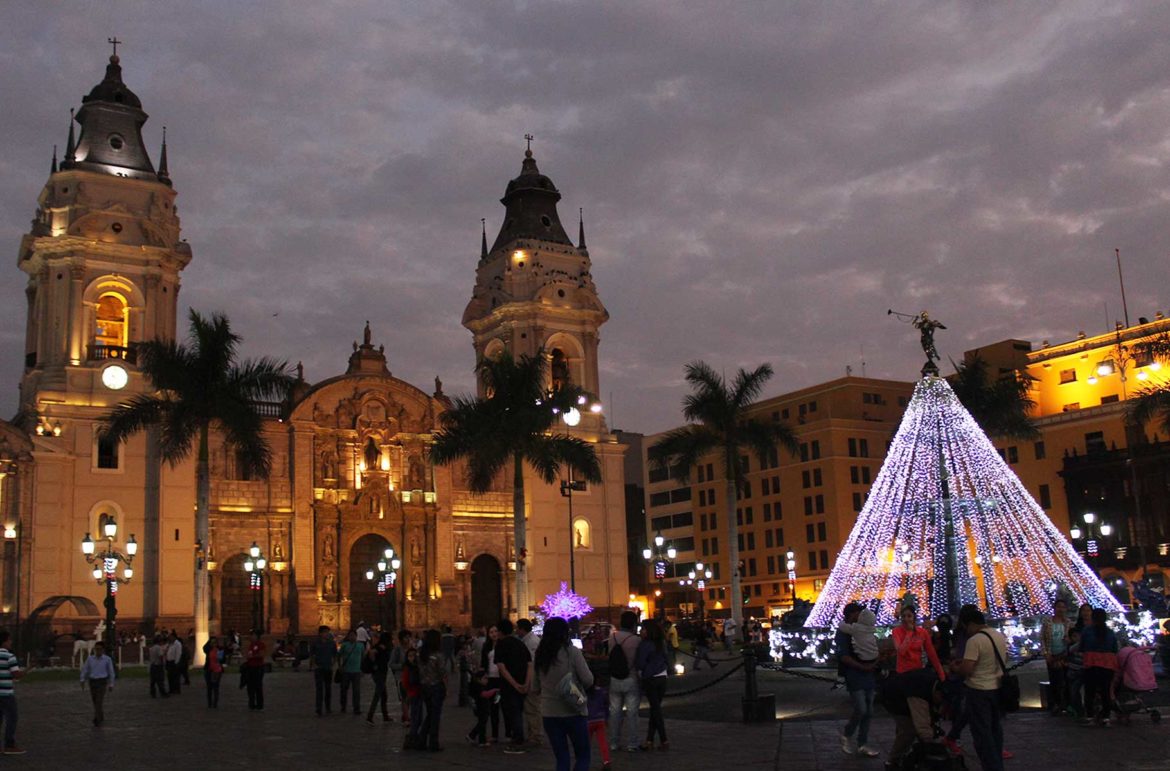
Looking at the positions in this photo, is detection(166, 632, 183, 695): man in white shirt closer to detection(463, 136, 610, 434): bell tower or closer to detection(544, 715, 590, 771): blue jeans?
detection(544, 715, 590, 771): blue jeans

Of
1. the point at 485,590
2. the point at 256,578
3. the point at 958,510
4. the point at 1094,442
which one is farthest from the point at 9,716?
the point at 1094,442

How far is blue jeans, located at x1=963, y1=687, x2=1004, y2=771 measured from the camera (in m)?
11.5

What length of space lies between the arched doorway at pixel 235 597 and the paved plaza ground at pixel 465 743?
28.6 metres

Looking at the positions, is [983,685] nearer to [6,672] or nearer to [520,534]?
[6,672]

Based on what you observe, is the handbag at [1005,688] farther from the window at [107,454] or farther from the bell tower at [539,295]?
the bell tower at [539,295]

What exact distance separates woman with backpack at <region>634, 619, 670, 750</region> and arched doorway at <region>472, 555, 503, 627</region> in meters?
45.2

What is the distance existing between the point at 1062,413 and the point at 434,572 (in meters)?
36.0

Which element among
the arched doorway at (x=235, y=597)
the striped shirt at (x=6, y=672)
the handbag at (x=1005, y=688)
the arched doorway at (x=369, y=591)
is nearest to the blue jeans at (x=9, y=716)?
the striped shirt at (x=6, y=672)

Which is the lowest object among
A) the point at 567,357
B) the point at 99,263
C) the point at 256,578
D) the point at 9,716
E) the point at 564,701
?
the point at 9,716

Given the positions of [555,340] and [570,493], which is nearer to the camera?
[570,493]

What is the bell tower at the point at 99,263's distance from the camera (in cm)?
5206

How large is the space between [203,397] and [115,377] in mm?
13197

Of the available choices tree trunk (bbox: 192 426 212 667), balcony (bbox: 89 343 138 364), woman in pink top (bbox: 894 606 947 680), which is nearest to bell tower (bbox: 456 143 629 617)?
balcony (bbox: 89 343 138 364)

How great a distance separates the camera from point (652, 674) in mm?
15734
